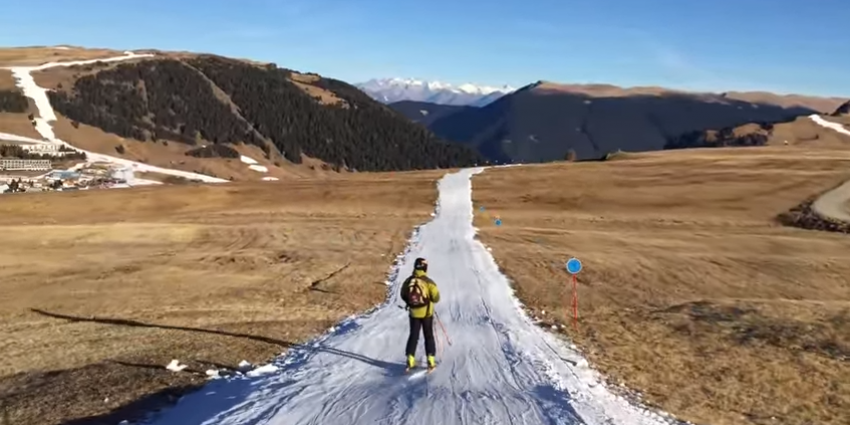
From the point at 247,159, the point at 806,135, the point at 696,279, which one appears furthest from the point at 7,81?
the point at 806,135

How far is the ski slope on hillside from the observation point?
13.7m

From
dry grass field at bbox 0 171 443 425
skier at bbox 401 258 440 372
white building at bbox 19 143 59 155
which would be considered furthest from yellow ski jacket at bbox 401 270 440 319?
white building at bbox 19 143 59 155

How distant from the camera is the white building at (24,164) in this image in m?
105

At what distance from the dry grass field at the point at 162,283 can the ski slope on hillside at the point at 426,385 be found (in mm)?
1523

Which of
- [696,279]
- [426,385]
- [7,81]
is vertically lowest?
[696,279]

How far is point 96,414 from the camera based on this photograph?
14.8 meters

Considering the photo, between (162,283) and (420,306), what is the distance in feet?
62.7

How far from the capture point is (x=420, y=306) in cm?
1669

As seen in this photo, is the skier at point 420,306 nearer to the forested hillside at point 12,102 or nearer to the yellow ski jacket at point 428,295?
the yellow ski jacket at point 428,295

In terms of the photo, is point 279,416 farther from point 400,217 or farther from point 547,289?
point 400,217

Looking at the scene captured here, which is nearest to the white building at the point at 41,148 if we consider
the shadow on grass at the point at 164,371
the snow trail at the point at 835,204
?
the shadow on grass at the point at 164,371

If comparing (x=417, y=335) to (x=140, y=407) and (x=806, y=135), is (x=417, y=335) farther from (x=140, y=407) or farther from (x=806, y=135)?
(x=806, y=135)

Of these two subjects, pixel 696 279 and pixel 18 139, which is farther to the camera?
pixel 18 139

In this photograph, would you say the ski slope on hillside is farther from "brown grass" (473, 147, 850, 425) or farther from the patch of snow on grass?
the patch of snow on grass
